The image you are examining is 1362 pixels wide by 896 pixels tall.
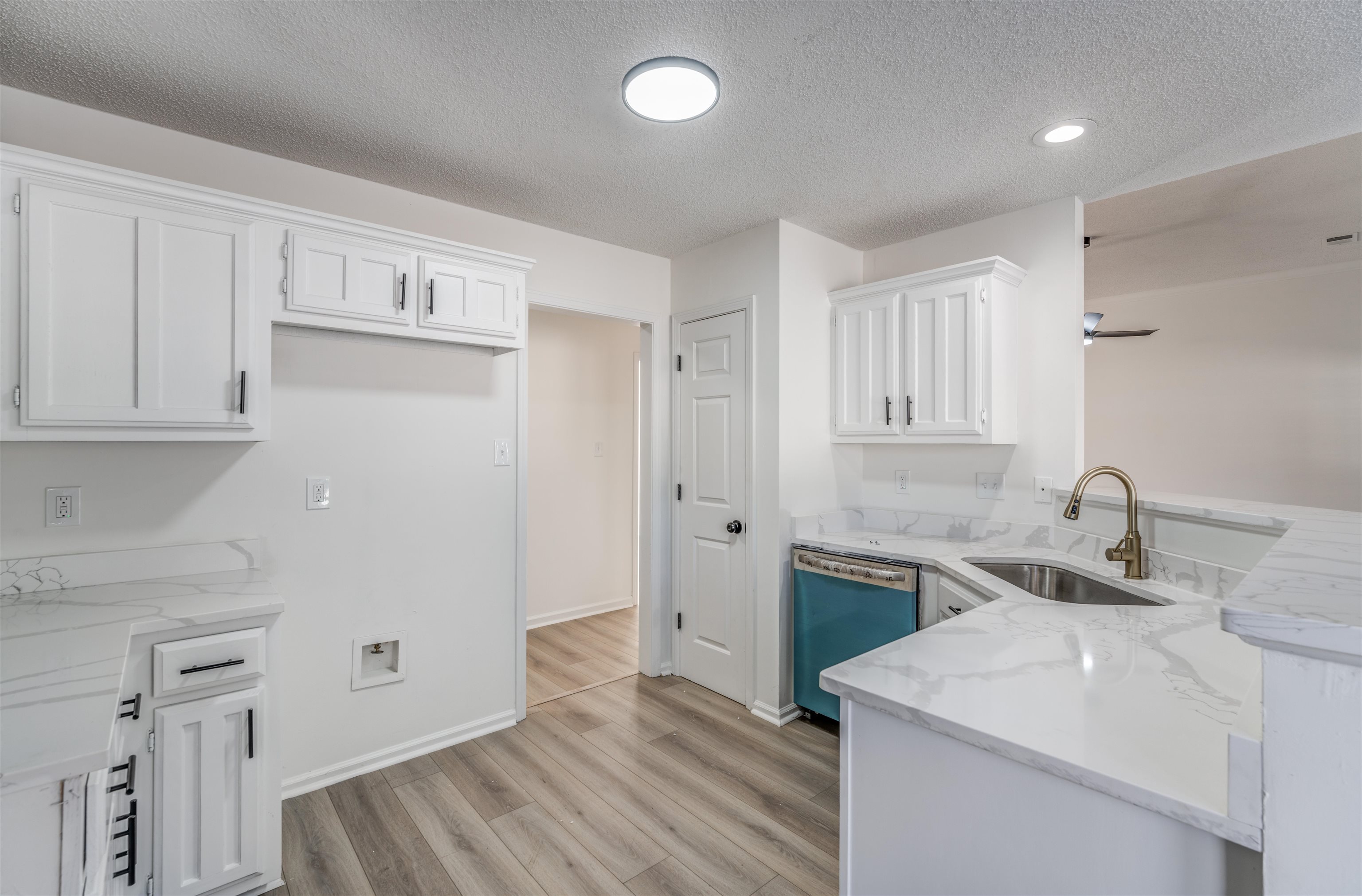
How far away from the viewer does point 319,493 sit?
237cm

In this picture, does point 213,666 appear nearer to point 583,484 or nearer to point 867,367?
point 867,367

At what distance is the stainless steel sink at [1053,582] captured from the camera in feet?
7.13

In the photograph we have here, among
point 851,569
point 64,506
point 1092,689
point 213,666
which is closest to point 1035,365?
point 851,569

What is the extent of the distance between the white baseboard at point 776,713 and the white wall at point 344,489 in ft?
3.98

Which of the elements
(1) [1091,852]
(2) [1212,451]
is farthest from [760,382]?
(2) [1212,451]

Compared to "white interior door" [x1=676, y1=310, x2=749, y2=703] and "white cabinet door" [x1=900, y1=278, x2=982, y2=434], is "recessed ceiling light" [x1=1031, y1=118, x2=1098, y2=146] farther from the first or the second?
"white interior door" [x1=676, y1=310, x2=749, y2=703]

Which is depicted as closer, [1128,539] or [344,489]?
[1128,539]

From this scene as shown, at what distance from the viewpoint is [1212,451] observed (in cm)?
449

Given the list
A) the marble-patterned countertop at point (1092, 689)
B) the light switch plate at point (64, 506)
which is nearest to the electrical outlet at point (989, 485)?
the marble-patterned countertop at point (1092, 689)

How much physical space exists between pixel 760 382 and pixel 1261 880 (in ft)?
8.14

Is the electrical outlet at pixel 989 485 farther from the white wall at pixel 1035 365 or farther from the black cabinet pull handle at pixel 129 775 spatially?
the black cabinet pull handle at pixel 129 775

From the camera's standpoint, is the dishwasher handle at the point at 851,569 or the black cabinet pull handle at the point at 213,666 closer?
the black cabinet pull handle at the point at 213,666

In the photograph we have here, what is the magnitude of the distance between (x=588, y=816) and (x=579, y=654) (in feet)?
5.52

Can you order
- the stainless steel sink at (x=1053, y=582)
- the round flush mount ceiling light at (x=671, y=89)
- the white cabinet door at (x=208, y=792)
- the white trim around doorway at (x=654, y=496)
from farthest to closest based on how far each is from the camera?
the white trim around doorway at (x=654, y=496) → the stainless steel sink at (x=1053, y=582) → the round flush mount ceiling light at (x=671, y=89) → the white cabinet door at (x=208, y=792)
